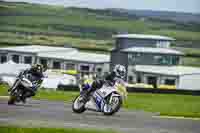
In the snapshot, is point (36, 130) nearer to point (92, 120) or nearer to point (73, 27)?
point (92, 120)

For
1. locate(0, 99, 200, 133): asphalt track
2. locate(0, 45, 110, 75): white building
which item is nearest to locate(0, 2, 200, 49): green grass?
locate(0, 45, 110, 75): white building

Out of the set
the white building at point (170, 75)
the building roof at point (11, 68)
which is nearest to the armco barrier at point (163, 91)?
the white building at point (170, 75)

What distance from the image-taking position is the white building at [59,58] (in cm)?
1541

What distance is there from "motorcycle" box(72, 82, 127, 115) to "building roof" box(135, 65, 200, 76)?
6.51 metres

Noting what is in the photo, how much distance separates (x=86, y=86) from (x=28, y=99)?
2470 mm

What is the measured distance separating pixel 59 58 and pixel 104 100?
5.25 meters

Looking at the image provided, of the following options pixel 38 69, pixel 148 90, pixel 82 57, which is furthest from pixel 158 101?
pixel 38 69

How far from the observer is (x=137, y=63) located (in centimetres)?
1809

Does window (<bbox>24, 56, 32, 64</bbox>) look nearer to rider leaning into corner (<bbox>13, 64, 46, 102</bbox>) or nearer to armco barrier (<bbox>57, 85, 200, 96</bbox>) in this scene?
armco barrier (<bbox>57, 85, 200, 96</bbox>)

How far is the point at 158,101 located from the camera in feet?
49.2

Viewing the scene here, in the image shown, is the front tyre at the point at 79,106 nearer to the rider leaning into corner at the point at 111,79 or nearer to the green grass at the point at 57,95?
the rider leaning into corner at the point at 111,79

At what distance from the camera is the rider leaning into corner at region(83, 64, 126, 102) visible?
36.9 feet

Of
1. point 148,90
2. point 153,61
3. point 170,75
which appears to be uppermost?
point 153,61

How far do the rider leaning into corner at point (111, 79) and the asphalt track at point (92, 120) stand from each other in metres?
0.45
